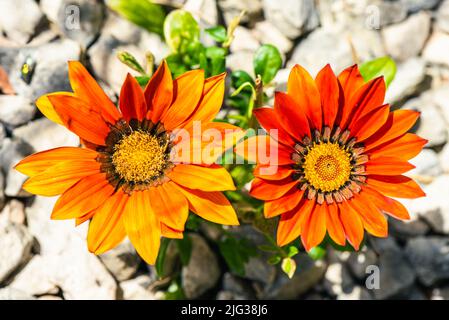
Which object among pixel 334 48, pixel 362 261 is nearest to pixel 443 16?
pixel 334 48

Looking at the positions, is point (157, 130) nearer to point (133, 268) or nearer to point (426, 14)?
point (133, 268)

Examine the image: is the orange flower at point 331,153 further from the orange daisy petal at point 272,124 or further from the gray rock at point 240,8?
the gray rock at point 240,8

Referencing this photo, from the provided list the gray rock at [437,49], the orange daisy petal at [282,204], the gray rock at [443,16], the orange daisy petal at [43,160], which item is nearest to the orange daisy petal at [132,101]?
the orange daisy petal at [43,160]

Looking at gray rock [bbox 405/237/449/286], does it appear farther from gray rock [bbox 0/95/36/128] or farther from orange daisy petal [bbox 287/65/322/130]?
gray rock [bbox 0/95/36/128]

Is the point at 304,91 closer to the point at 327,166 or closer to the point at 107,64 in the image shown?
the point at 327,166

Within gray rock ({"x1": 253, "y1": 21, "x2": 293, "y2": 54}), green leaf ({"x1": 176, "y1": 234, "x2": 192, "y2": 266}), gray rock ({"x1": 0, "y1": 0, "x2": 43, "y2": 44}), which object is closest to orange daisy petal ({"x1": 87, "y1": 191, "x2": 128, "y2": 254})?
green leaf ({"x1": 176, "y1": 234, "x2": 192, "y2": 266})

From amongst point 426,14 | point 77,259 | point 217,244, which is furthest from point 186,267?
point 426,14
